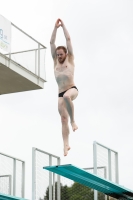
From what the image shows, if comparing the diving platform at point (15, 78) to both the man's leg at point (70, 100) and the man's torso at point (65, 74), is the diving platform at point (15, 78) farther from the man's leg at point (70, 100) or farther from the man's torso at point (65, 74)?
the man's leg at point (70, 100)

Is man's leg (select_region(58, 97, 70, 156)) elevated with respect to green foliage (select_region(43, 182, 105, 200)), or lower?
elevated

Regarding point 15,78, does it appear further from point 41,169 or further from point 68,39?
point 68,39

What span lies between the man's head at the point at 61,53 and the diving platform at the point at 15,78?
993cm

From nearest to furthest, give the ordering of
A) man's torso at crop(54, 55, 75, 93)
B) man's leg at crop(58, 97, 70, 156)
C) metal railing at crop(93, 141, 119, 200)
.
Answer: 1. man's leg at crop(58, 97, 70, 156)
2. man's torso at crop(54, 55, 75, 93)
3. metal railing at crop(93, 141, 119, 200)

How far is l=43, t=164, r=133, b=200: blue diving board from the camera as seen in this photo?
810 inches

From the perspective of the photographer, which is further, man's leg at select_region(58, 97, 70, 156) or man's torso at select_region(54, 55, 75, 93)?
man's torso at select_region(54, 55, 75, 93)

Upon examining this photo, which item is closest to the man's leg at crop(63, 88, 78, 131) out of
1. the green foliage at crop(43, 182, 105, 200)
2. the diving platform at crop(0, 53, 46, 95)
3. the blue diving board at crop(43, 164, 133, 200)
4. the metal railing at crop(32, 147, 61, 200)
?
the blue diving board at crop(43, 164, 133, 200)

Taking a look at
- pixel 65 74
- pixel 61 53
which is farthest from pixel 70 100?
pixel 61 53

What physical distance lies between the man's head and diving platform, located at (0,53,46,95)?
32.6 ft

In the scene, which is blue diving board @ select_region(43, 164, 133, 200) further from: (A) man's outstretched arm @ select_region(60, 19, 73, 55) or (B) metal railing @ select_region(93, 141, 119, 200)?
(A) man's outstretched arm @ select_region(60, 19, 73, 55)

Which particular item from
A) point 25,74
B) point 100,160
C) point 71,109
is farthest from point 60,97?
point 25,74

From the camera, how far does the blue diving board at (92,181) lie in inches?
810

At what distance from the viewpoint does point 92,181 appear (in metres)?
22.0

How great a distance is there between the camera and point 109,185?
73.3 ft
